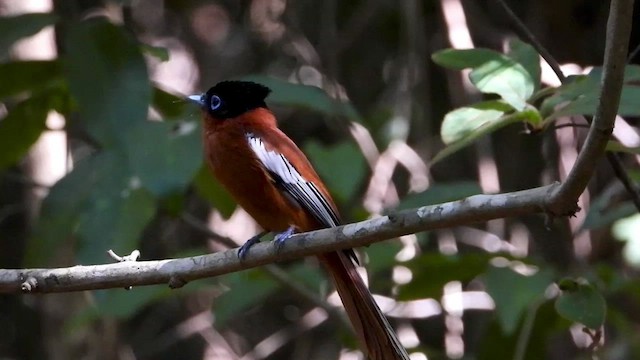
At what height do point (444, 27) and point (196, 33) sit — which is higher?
point (444, 27)

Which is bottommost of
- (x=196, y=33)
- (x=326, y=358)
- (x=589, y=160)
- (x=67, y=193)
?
(x=326, y=358)

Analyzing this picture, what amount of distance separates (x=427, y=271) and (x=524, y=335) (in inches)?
16.6

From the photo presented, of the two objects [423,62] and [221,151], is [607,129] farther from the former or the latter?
[423,62]

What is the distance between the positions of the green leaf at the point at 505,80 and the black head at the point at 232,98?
4.46 ft

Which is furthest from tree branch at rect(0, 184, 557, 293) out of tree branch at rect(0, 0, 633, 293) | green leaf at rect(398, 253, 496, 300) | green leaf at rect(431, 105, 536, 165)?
green leaf at rect(398, 253, 496, 300)

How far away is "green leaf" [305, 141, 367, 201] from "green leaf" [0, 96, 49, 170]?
42.5 inches

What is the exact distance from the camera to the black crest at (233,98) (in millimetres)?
4105

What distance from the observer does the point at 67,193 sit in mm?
3809

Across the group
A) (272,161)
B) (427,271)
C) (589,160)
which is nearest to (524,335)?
(427,271)

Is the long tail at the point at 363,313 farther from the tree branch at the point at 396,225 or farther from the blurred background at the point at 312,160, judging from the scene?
the tree branch at the point at 396,225

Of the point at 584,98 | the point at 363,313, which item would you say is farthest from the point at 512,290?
the point at 584,98

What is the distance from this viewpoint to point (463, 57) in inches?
116

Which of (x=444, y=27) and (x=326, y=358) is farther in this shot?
(x=326, y=358)

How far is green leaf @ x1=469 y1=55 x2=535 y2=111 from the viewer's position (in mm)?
2797
